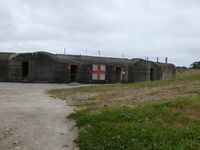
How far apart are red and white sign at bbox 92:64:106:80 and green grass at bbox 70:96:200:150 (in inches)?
1104

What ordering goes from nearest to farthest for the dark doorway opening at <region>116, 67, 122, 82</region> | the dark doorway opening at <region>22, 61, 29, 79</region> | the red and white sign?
the dark doorway opening at <region>22, 61, 29, 79</region>
the red and white sign
the dark doorway opening at <region>116, 67, 122, 82</region>

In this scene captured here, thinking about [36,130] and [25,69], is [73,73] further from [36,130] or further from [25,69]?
[36,130]

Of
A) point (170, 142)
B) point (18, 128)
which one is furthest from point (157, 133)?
point (18, 128)

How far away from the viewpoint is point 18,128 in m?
8.08

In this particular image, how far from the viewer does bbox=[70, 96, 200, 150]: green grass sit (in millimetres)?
6621

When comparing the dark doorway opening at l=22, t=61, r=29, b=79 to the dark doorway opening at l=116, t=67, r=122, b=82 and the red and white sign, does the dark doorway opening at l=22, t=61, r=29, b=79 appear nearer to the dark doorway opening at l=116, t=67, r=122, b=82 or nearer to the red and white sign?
the red and white sign

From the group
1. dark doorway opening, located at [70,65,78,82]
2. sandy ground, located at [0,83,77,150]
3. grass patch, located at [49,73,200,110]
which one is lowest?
sandy ground, located at [0,83,77,150]

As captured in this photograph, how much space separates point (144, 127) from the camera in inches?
293

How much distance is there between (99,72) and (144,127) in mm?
30443

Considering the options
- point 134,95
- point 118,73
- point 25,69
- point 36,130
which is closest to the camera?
point 36,130

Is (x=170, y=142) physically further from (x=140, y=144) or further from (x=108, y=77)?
(x=108, y=77)

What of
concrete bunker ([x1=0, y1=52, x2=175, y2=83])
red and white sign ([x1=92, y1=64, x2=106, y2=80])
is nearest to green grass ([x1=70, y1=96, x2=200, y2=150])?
concrete bunker ([x1=0, y1=52, x2=175, y2=83])

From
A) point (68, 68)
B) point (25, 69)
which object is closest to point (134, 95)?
point (68, 68)

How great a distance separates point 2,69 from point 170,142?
103 feet
